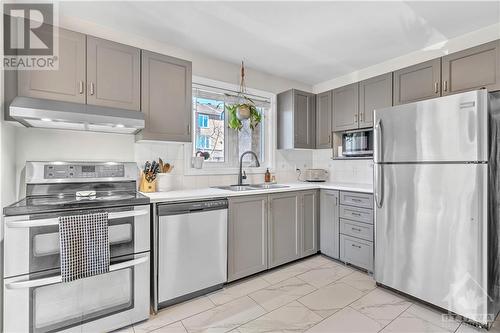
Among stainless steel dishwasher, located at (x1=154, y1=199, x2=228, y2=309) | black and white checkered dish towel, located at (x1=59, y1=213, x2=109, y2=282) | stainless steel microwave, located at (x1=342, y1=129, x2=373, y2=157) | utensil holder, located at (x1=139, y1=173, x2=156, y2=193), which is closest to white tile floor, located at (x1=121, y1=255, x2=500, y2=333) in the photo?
stainless steel dishwasher, located at (x1=154, y1=199, x2=228, y2=309)

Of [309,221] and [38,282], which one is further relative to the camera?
[309,221]

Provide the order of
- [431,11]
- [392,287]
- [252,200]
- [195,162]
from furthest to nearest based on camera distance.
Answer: [195,162] < [252,200] < [392,287] < [431,11]

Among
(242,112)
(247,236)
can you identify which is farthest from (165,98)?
(247,236)

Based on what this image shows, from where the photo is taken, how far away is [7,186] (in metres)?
1.68

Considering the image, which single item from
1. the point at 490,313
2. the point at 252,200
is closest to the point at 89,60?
the point at 252,200

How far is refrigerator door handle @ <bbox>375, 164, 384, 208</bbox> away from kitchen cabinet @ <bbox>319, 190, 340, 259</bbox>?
2.05ft

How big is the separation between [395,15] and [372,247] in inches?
87.7

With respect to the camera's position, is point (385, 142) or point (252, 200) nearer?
point (385, 142)

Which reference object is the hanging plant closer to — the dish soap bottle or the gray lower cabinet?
the dish soap bottle

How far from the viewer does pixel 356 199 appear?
2.73 metres

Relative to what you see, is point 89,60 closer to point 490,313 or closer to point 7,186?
point 7,186

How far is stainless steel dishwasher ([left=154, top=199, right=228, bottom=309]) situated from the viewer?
199 centimetres

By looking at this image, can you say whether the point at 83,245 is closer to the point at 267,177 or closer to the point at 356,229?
the point at 267,177

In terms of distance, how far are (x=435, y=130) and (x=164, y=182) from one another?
243 centimetres
